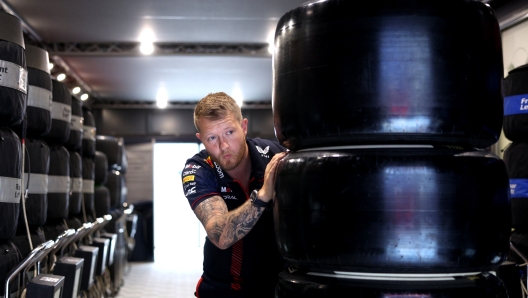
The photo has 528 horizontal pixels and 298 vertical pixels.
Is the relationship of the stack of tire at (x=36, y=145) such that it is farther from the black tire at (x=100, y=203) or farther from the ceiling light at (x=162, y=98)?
the ceiling light at (x=162, y=98)

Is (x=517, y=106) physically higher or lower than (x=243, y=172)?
higher

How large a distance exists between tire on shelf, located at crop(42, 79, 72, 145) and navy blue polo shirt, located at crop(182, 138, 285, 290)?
2657 mm

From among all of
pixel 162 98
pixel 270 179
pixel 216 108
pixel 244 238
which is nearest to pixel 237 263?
pixel 244 238

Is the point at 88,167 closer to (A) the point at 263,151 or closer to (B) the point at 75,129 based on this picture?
(B) the point at 75,129

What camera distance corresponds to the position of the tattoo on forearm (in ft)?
5.81

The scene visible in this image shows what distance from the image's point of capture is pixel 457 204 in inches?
51.9

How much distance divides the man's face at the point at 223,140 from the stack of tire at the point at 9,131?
1405mm

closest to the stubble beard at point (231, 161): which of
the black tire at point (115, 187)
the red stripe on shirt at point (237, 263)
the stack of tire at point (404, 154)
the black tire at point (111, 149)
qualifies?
the red stripe on shirt at point (237, 263)

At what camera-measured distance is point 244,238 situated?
7.05ft

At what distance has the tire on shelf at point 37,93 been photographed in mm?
3912

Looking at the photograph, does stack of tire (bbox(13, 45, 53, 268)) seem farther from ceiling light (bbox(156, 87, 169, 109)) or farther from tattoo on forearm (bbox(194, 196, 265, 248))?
ceiling light (bbox(156, 87, 169, 109))

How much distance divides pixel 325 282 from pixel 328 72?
1.53ft

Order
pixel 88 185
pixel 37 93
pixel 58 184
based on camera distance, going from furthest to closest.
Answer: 1. pixel 88 185
2. pixel 58 184
3. pixel 37 93

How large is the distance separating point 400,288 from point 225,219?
2.33 feet
